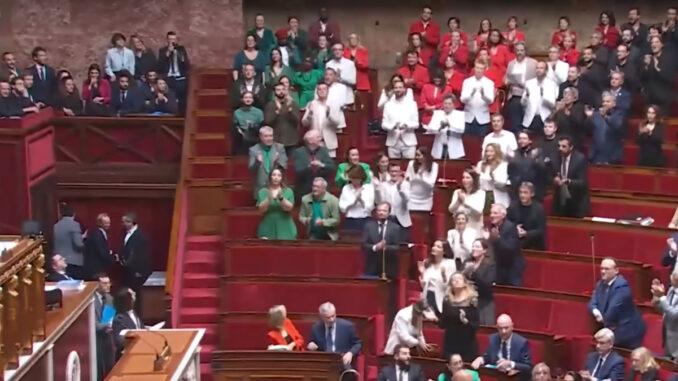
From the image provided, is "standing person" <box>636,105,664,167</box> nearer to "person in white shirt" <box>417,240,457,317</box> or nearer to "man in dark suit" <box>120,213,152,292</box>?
"person in white shirt" <box>417,240,457,317</box>

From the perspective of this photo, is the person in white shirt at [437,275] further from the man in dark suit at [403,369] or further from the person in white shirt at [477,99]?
the person in white shirt at [477,99]

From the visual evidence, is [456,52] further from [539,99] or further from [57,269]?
[57,269]

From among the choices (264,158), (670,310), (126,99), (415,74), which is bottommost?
(670,310)

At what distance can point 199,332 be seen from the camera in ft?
32.4

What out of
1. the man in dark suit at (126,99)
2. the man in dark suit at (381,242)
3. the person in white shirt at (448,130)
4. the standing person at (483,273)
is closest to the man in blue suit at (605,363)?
the standing person at (483,273)

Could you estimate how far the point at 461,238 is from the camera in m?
12.3

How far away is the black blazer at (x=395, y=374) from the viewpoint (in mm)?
10594

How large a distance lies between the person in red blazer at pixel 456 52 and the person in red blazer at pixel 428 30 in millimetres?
543

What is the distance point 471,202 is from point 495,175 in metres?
0.56

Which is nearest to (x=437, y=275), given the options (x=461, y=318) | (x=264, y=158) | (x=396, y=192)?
(x=461, y=318)

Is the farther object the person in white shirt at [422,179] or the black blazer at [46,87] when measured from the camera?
the black blazer at [46,87]

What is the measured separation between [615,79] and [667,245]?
7.38 ft

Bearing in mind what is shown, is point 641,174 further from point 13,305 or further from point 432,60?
point 13,305

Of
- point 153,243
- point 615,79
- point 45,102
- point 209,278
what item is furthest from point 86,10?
point 615,79
